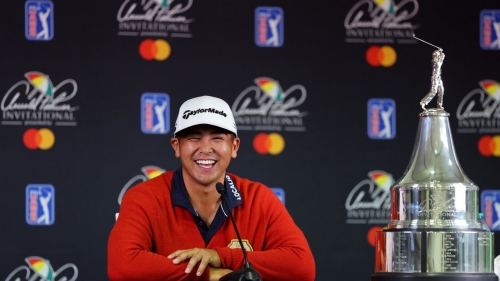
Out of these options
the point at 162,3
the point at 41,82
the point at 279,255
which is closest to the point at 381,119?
the point at 162,3

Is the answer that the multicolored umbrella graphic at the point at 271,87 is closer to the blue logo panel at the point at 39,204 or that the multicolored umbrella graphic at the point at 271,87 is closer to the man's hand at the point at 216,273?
the blue logo panel at the point at 39,204

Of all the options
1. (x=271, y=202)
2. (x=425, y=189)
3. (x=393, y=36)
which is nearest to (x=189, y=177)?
(x=271, y=202)

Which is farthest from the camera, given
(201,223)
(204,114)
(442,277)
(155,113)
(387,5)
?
(387,5)

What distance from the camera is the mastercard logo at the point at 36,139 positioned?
4.48 m

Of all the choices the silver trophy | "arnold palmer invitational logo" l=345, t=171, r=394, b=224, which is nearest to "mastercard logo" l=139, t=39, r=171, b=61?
"arnold palmer invitational logo" l=345, t=171, r=394, b=224

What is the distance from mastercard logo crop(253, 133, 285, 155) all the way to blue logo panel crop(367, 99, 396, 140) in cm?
47

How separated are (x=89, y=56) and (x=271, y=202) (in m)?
1.68

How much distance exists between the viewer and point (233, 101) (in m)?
4.62

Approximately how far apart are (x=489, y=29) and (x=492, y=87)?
1.00ft

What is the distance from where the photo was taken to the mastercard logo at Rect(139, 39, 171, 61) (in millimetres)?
4590

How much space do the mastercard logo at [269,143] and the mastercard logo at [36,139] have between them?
1025mm

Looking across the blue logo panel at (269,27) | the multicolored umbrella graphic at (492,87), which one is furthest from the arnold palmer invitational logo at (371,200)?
the blue logo panel at (269,27)

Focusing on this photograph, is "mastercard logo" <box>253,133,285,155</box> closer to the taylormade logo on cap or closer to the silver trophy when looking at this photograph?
the taylormade logo on cap

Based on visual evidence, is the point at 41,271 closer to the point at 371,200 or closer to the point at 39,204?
the point at 39,204
